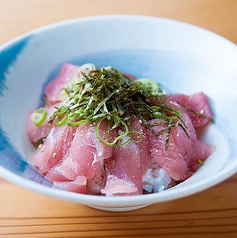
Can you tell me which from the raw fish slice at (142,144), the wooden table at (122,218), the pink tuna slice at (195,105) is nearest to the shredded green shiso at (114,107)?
the raw fish slice at (142,144)

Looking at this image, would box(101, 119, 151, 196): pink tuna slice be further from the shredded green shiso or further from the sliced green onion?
the sliced green onion

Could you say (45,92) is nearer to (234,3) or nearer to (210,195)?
(210,195)

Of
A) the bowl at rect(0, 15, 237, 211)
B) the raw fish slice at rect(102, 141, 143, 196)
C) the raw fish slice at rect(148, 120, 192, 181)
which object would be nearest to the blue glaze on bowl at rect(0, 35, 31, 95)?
the bowl at rect(0, 15, 237, 211)

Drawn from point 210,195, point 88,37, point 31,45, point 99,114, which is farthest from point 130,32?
point 210,195

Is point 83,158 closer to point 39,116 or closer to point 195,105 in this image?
point 39,116

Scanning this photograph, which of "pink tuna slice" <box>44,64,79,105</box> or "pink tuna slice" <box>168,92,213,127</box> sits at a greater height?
"pink tuna slice" <box>44,64,79,105</box>

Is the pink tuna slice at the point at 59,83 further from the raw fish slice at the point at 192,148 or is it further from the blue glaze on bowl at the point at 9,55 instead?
the raw fish slice at the point at 192,148

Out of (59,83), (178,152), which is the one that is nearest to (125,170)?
(178,152)

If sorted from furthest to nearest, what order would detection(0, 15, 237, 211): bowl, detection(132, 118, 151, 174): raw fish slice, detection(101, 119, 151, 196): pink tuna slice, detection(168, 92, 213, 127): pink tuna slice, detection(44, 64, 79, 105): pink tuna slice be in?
detection(44, 64, 79, 105): pink tuna slice, detection(168, 92, 213, 127): pink tuna slice, detection(0, 15, 237, 211): bowl, detection(132, 118, 151, 174): raw fish slice, detection(101, 119, 151, 196): pink tuna slice
